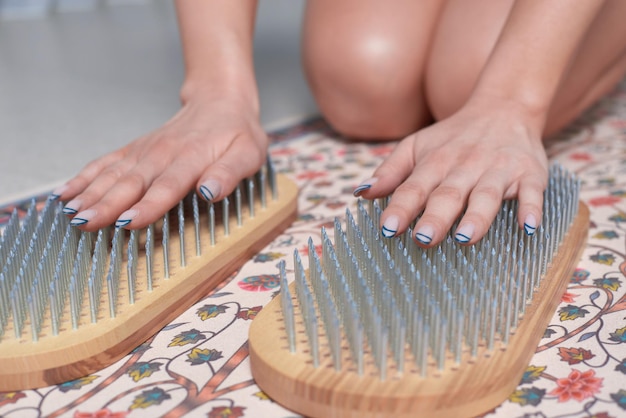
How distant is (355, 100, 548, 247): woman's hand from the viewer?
66 centimetres

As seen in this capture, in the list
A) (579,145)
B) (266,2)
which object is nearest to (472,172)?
(579,145)

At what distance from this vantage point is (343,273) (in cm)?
63

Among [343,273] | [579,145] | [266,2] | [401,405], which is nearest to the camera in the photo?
[401,405]

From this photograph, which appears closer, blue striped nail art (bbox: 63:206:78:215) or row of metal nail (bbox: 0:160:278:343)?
row of metal nail (bbox: 0:160:278:343)

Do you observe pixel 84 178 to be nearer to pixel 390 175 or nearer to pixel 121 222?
pixel 121 222

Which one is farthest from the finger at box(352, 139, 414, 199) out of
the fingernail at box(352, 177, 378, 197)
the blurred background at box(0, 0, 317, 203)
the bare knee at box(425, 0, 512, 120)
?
the blurred background at box(0, 0, 317, 203)

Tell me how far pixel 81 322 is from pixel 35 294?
43mm

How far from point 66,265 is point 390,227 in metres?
0.29

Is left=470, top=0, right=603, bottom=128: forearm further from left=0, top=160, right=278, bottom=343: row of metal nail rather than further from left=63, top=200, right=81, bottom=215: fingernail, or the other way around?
left=63, top=200, right=81, bottom=215: fingernail

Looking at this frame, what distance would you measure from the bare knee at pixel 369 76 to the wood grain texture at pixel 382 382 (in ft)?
2.18

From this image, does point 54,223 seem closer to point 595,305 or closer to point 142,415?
point 142,415

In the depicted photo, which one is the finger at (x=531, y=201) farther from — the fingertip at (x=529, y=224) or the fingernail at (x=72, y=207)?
the fingernail at (x=72, y=207)

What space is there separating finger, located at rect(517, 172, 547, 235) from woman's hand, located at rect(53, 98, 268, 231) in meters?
0.30

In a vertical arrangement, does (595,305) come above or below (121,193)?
below
